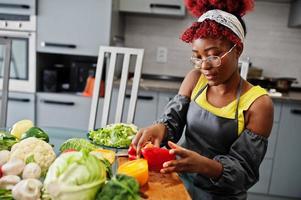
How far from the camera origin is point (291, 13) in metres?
2.49

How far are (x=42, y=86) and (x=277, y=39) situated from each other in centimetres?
213

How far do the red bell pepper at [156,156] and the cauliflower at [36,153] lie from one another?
0.85ft

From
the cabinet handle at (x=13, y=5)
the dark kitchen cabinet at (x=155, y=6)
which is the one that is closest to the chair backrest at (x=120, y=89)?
the dark kitchen cabinet at (x=155, y=6)

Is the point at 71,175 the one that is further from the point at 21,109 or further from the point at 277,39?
the point at 277,39

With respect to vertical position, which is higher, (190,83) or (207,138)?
(190,83)

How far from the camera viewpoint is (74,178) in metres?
0.55

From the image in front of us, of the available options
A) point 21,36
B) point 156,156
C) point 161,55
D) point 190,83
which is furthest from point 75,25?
point 156,156

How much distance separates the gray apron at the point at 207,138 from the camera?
39.4 inches

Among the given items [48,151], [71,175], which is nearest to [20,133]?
[48,151]

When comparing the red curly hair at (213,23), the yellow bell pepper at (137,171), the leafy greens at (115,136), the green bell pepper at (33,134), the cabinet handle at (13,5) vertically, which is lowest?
the leafy greens at (115,136)

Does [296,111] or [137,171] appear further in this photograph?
[296,111]

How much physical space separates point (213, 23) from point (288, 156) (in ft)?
5.66

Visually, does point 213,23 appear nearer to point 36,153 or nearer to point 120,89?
point 36,153

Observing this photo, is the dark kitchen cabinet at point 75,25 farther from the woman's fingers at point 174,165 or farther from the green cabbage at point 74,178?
the green cabbage at point 74,178
